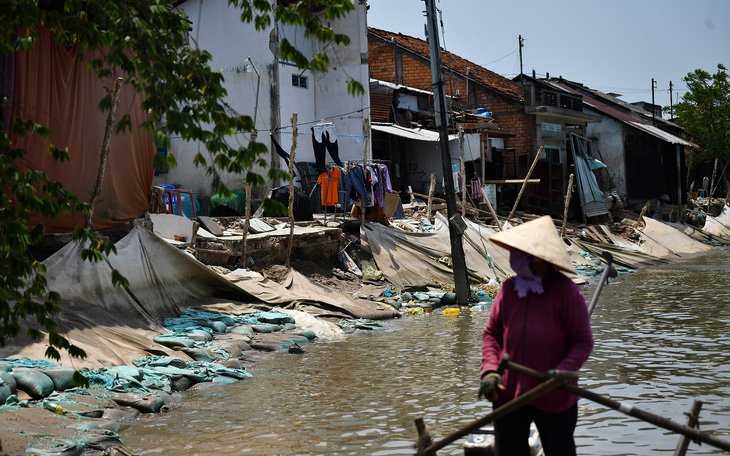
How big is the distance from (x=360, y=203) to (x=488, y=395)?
530 inches

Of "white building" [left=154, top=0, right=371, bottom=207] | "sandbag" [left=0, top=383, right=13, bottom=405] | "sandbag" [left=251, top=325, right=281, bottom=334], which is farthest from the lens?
"white building" [left=154, top=0, right=371, bottom=207]

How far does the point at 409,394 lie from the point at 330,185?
10.1m

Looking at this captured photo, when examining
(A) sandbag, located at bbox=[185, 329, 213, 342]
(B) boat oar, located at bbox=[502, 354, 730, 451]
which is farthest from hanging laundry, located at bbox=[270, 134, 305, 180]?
(B) boat oar, located at bbox=[502, 354, 730, 451]

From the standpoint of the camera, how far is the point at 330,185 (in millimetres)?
17297

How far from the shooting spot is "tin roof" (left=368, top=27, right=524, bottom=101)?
1176 inches

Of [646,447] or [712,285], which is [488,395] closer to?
[646,447]

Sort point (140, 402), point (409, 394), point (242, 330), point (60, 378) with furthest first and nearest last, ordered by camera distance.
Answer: point (242, 330) < point (409, 394) < point (140, 402) < point (60, 378)

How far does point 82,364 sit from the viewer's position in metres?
7.50

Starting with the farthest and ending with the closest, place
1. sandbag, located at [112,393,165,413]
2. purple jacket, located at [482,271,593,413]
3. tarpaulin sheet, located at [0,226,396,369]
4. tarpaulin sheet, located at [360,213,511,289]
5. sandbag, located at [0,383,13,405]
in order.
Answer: tarpaulin sheet, located at [360,213,511,289]
tarpaulin sheet, located at [0,226,396,369]
sandbag, located at [112,393,165,413]
sandbag, located at [0,383,13,405]
purple jacket, located at [482,271,593,413]

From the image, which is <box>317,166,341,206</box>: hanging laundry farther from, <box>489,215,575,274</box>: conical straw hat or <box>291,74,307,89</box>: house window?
<box>489,215,575,274</box>: conical straw hat

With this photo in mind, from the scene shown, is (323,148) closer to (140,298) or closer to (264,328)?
(264,328)

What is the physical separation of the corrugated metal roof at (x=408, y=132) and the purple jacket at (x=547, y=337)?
1938cm

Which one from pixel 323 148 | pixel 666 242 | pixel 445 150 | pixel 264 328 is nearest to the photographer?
pixel 264 328

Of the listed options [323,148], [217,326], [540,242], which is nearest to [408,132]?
[323,148]
